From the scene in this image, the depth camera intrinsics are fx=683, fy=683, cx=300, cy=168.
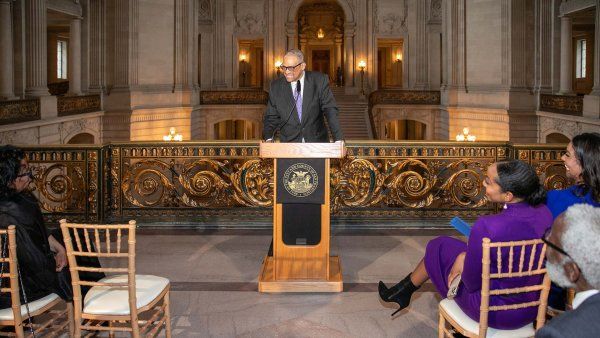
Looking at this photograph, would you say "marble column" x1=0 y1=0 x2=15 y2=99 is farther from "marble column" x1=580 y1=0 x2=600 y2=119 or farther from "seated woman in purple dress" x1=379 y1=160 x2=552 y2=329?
"seated woman in purple dress" x1=379 y1=160 x2=552 y2=329

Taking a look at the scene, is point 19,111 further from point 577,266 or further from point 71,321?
point 577,266

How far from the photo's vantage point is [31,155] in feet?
28.4

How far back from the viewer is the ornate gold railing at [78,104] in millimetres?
20484

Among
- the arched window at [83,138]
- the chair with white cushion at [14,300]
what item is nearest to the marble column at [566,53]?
the arched window at [83,138]

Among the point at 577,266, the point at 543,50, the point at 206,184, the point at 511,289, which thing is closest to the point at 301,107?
the point at 511,289

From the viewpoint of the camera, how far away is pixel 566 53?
22422mm

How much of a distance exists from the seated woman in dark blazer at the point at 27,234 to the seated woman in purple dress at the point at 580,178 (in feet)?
10.9

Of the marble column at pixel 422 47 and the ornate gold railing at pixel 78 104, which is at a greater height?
the marble column at pixel 422 47

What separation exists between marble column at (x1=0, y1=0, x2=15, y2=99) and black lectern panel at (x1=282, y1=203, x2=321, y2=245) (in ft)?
48.9

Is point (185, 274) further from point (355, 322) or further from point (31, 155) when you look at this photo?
point (31, 155)

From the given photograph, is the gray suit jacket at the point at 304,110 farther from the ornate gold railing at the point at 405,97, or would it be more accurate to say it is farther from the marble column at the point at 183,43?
the ornate gold railing at the point at 405,97

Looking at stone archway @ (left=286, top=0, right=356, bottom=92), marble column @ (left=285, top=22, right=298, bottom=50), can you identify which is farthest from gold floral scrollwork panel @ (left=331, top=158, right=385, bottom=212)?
marble column @ (left=285, top=22, right=298, bottom=50)

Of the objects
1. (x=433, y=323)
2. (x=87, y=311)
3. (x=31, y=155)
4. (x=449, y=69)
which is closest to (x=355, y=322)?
(x=433, y=323)

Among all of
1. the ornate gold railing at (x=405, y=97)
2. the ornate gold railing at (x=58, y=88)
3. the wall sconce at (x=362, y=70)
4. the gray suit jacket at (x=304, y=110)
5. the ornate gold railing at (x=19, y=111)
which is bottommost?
the gray suit jacket at (x=304, y=110)
